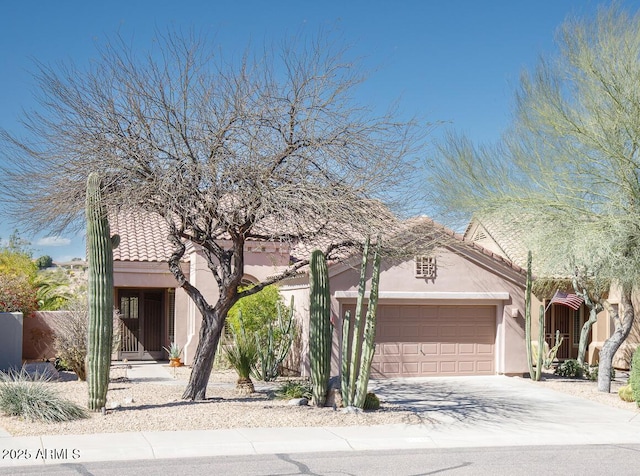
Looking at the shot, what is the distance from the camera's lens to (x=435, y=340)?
70.7ft

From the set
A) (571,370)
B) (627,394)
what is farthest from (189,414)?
(571,370)

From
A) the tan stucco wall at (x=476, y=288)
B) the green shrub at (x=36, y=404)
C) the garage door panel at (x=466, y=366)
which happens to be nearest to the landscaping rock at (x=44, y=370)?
the green shrub at (x=36, y=404)

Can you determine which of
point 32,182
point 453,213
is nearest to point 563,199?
point 453,213

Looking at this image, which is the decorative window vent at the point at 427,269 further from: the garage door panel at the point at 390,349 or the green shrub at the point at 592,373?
the green shrub at the point at 592,373

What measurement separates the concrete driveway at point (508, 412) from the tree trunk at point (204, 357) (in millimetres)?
3945

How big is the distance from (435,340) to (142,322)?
9586mm

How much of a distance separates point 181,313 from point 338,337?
5.82 meters

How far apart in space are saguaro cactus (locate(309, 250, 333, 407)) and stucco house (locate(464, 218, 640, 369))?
30.5 feet

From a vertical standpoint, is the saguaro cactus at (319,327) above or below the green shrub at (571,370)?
above

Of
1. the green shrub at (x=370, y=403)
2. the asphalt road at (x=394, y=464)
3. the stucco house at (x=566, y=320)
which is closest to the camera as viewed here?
the asphalt road at (x=394, y=464)

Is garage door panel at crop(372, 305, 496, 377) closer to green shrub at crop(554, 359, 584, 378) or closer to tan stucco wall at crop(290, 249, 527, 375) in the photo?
tan stucco wall at crop(290, 249, 527, 375)

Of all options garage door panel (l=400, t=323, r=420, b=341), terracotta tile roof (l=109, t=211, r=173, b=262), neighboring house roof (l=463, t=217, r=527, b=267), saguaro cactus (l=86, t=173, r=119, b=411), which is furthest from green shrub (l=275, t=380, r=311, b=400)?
terracotta tile roof (l=109, t=211, r=173, b=262)

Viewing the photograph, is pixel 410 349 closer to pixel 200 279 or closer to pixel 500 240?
pixel 200 279

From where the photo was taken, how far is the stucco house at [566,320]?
24.8m
